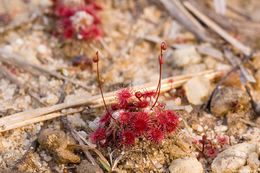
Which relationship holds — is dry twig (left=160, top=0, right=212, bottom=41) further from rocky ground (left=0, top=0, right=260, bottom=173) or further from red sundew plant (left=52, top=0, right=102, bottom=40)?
red sundew plant (left=52, top=0, right=102, bottom=40)

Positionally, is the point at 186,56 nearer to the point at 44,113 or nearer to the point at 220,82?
the point at 220,82

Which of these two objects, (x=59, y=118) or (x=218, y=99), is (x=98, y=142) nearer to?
(x=59, y=118)

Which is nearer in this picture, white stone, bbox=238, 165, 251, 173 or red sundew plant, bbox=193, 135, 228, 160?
white stone, bbox=238, 165, 251, 173

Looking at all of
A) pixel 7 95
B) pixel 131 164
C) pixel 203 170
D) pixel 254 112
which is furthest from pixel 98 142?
pixel 254 112

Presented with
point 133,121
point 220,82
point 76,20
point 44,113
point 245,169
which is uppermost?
point 76,20

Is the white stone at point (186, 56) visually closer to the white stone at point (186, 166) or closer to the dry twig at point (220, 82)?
the dry twig at point (220, 82)

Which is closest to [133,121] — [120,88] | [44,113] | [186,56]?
[120,88]

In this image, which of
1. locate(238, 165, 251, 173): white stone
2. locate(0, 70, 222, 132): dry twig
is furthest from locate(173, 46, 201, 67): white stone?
locate(238, 165, 251, 173): white stone
